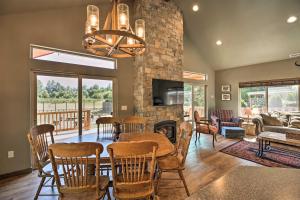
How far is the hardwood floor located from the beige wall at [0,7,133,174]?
44cm

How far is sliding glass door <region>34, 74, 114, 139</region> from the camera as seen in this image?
11.1 ft

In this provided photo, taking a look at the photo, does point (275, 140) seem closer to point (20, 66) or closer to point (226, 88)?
point (226, 88)

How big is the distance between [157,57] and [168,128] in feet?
6.96

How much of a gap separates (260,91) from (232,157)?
13.3 ft

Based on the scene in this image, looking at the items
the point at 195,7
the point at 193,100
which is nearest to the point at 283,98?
the point at 193,100

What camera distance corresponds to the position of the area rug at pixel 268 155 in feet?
11.2

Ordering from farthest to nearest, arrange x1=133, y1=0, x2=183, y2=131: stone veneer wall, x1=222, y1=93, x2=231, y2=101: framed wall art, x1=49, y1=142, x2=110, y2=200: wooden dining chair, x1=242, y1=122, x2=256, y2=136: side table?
x1=222, y1=93, x2=231, y2=101: framed wall art → x1=242, y1=122, x2=256, y2=136: side table → x1=133, y1=0, x2=183, y2=131: stone veneer wall → x1=49, y1=142, x2=110, y2=200: wooden dining chair

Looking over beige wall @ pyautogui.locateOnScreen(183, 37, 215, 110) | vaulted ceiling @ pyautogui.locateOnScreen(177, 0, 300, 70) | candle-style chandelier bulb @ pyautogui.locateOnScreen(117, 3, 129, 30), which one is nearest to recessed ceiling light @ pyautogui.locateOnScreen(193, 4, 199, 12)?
vaulted ceiling @ pyautogui.locateOnScreen(177, 0, 300, 70)

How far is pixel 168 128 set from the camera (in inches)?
191

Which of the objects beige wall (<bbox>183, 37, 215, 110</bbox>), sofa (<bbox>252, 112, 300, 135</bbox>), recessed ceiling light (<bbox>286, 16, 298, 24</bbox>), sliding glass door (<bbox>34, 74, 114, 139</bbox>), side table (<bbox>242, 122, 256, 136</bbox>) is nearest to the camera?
sliding glass door (<bbox>34, 74, 114, 139</bbox>)

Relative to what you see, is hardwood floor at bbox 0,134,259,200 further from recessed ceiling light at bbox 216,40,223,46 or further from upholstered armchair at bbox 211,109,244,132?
recessed ceiling light at bbox 216,40,223,46

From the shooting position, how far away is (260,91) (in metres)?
6.50

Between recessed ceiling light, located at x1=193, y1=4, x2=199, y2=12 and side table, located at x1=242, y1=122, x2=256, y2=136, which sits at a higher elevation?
recessed ceiling light, located at x1=193, y1=4, x2=199, y2=12

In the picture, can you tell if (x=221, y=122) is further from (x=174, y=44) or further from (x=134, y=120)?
(x=134, y=120)
